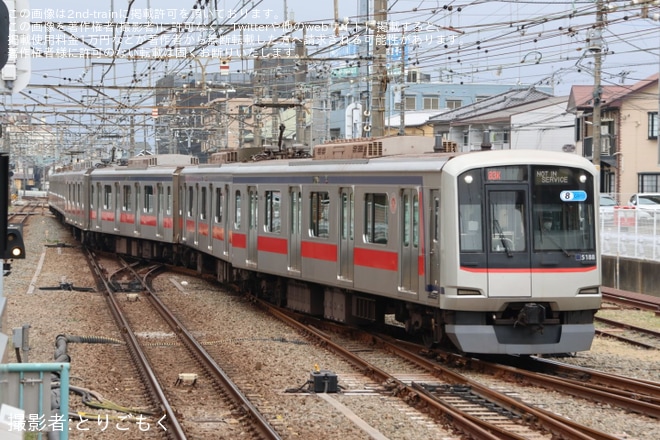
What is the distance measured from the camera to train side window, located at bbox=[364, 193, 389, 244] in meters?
12.8

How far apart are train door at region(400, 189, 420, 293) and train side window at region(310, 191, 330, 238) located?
2340mm

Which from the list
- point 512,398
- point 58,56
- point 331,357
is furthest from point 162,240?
point 512,398

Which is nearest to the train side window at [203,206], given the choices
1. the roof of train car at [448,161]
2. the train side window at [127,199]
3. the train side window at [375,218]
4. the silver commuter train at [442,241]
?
the silver commuter train at [442,241]

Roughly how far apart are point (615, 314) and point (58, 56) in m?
12.5

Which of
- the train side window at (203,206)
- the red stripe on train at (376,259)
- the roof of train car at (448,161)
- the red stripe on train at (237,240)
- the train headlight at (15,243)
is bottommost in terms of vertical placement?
the red stripe on train at (376,259)

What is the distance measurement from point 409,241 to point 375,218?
1.04 metres

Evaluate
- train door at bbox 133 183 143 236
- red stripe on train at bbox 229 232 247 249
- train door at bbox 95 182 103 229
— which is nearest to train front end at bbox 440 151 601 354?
red stripe on train at bbox 229 232 247 249

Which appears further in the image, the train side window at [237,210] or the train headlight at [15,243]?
the train side window at [237,210]

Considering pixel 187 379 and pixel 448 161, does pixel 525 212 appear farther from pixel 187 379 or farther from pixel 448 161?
pixel 187 379

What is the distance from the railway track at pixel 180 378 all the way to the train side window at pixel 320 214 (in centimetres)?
221

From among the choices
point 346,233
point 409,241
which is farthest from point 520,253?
point 346,233

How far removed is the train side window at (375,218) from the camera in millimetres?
12766

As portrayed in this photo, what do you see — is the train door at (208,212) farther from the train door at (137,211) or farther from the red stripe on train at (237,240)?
the train door at (137,211)

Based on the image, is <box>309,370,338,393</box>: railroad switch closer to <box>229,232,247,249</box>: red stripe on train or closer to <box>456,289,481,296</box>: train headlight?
<box>456,289,481,296</box>: train headlight
